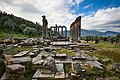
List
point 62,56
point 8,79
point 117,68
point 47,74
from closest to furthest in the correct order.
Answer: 1. point 8,79
2. point 47,74
3. point 117,68
4. point 62,56

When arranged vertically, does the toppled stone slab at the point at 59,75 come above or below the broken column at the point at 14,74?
below

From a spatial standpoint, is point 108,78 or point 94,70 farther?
point 94,70

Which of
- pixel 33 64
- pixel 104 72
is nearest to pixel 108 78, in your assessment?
pixel 104 72

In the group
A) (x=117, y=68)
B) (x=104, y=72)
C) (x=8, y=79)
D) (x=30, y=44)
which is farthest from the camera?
(x=30, y=44)

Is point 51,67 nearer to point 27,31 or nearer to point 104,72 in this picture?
point 104,72

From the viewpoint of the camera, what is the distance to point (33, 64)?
20.5ft

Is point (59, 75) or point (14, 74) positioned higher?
point (14, 74)

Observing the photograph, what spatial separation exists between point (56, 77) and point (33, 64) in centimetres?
202

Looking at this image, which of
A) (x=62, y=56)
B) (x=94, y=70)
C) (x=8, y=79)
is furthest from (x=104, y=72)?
(x=8, y=79)

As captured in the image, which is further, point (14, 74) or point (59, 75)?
point (59, 75)

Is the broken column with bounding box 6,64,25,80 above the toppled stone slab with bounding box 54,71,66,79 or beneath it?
above

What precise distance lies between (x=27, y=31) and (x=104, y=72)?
48.5 metres

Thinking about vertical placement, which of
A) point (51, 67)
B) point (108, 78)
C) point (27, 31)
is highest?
point (27, 31)

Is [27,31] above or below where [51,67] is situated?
above
